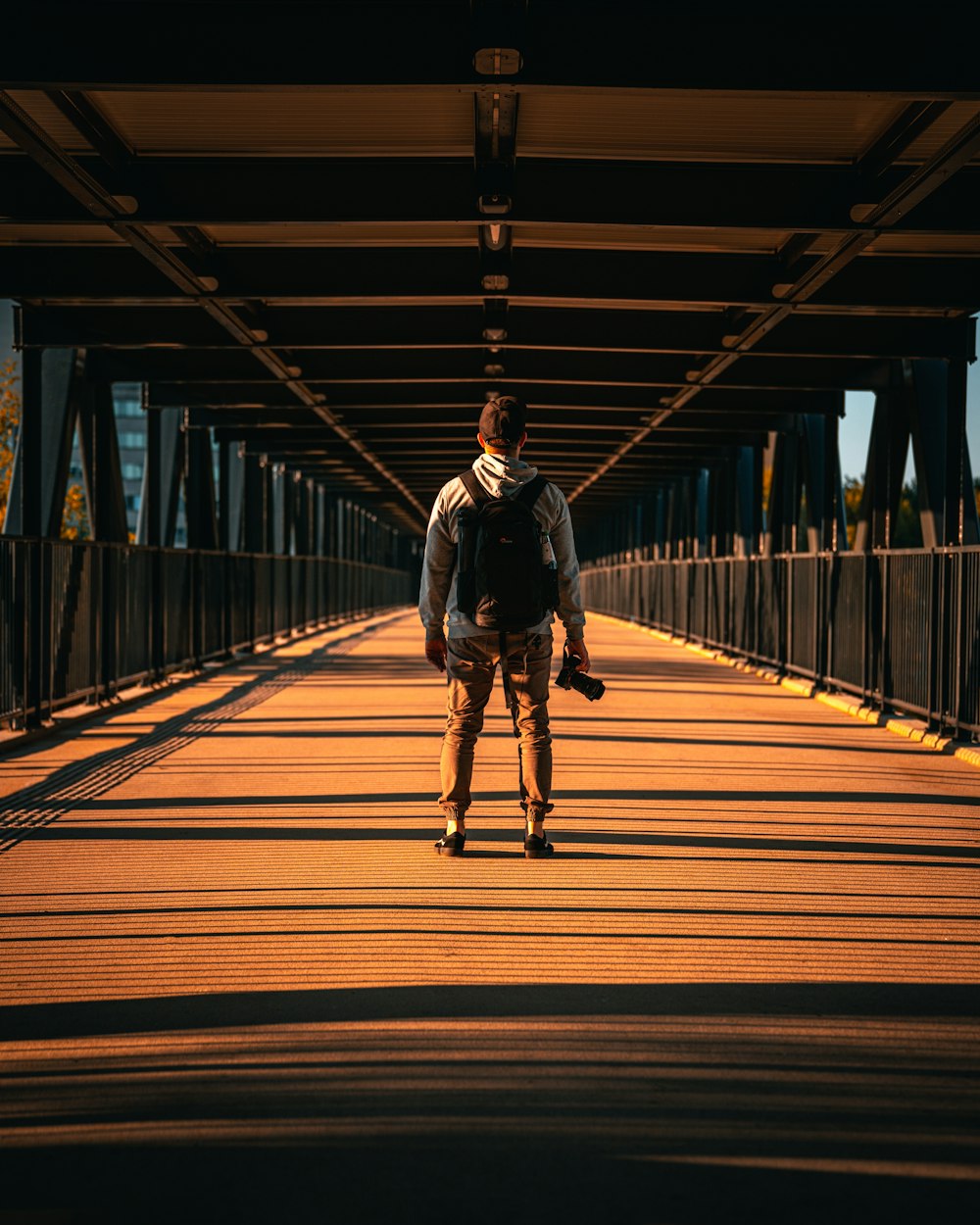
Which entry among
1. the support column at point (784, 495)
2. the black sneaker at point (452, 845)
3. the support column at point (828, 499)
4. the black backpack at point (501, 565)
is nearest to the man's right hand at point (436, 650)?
the black backpack at point (501, 565)

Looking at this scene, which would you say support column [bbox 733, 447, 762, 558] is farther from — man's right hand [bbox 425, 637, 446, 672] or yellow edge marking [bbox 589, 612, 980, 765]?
man's right hand [bbox 425, 637, 446, 672]

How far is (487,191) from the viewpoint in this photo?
30.4 ft

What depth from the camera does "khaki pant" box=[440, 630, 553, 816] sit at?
7.06 metres

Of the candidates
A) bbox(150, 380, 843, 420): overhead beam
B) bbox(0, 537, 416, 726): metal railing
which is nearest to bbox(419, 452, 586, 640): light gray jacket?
bbox(0, 537, 416, 726): metal railing

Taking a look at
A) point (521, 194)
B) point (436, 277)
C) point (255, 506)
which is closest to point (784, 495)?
point (255, 506)

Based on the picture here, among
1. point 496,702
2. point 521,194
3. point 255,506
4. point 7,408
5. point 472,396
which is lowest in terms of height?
point 496,702

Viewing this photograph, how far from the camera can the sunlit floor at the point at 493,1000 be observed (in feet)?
11.1

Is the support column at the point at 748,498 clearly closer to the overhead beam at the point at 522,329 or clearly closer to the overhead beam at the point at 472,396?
the overhead beam at the point at 472,396

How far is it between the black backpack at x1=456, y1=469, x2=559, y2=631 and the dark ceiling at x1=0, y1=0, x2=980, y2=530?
6.64ft

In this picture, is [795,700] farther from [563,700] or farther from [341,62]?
[341,62]

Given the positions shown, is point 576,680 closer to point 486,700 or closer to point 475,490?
point 486,700

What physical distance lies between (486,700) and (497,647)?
0.25 metres

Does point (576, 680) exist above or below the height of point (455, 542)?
below

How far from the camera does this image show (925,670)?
43.3 feet
